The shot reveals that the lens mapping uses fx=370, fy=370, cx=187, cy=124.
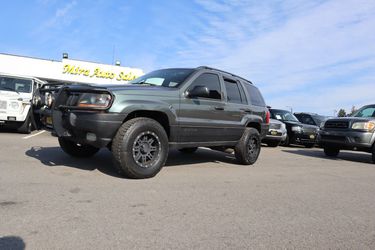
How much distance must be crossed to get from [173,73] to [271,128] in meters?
8.15

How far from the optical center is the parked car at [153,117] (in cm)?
523

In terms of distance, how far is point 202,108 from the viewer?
658 centimetres

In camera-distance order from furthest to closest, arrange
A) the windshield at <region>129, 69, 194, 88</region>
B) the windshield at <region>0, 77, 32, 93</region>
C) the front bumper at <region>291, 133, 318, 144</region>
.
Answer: the front bumper at <region>291, 133, 318, 144</region>
the windshield at <region>0, 77, 32, 93</region>
the windshield at <region>129, 69, 194, 88</region>

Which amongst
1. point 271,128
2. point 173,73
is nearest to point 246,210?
point 173,73

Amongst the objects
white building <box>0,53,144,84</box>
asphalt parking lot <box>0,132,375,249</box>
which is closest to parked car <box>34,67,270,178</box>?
asphalt parking lot <box>0,132,375,249</box>

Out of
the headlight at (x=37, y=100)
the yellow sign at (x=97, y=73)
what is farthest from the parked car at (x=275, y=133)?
the yellow sign at (x=97, y=73)

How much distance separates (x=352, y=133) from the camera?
1036 cm

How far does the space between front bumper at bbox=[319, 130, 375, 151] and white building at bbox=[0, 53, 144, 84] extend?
2510 cm

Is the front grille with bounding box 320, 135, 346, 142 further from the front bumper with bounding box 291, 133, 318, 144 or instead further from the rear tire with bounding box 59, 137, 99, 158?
the rear tire with bounding box 59, 137, 99, 158

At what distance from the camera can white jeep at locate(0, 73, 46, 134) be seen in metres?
11.0

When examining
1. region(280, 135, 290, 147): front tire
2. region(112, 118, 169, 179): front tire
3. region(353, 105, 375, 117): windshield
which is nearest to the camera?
region(112, 118, 169, 179): front tire

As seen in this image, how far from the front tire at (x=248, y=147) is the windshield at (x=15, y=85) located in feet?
24.8

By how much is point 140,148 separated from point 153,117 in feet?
2.14

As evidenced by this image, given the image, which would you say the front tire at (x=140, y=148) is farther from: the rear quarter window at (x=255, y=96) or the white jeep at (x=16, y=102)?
the white jeep at (x=16, y=102)
